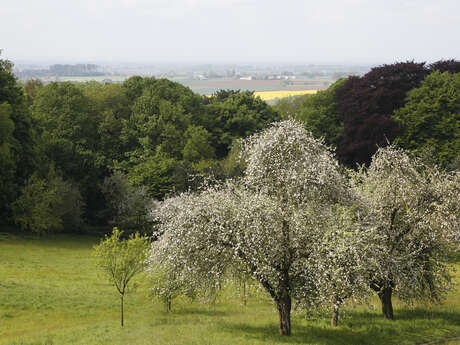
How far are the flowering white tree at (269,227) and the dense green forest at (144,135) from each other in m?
29.6

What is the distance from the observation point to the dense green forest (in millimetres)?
59844

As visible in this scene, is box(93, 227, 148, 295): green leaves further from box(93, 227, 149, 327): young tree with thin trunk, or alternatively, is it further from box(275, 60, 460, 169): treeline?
box(275, 60, 460, 169): treeline

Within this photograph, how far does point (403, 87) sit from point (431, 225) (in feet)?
166

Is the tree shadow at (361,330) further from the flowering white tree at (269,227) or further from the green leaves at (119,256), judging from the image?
the green leaves at (119,256)

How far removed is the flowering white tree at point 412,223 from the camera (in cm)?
2816

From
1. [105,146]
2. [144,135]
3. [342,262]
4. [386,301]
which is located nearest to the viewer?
[342,262]

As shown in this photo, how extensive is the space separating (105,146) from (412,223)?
53568 mm

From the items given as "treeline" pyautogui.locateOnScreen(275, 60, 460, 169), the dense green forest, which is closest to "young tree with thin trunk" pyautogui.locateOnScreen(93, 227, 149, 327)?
the dense green forest

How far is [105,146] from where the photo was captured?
241ft

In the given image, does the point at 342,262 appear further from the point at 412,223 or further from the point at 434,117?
the point at 434,117

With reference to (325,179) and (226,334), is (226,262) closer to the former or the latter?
(226,334)

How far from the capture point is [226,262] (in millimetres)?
25094

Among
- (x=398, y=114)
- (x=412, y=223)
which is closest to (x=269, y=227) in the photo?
(x=412, y=223)

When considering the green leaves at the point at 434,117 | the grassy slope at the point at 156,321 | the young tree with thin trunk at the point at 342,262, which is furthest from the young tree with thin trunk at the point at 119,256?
the green leaves at the point at 434,117
